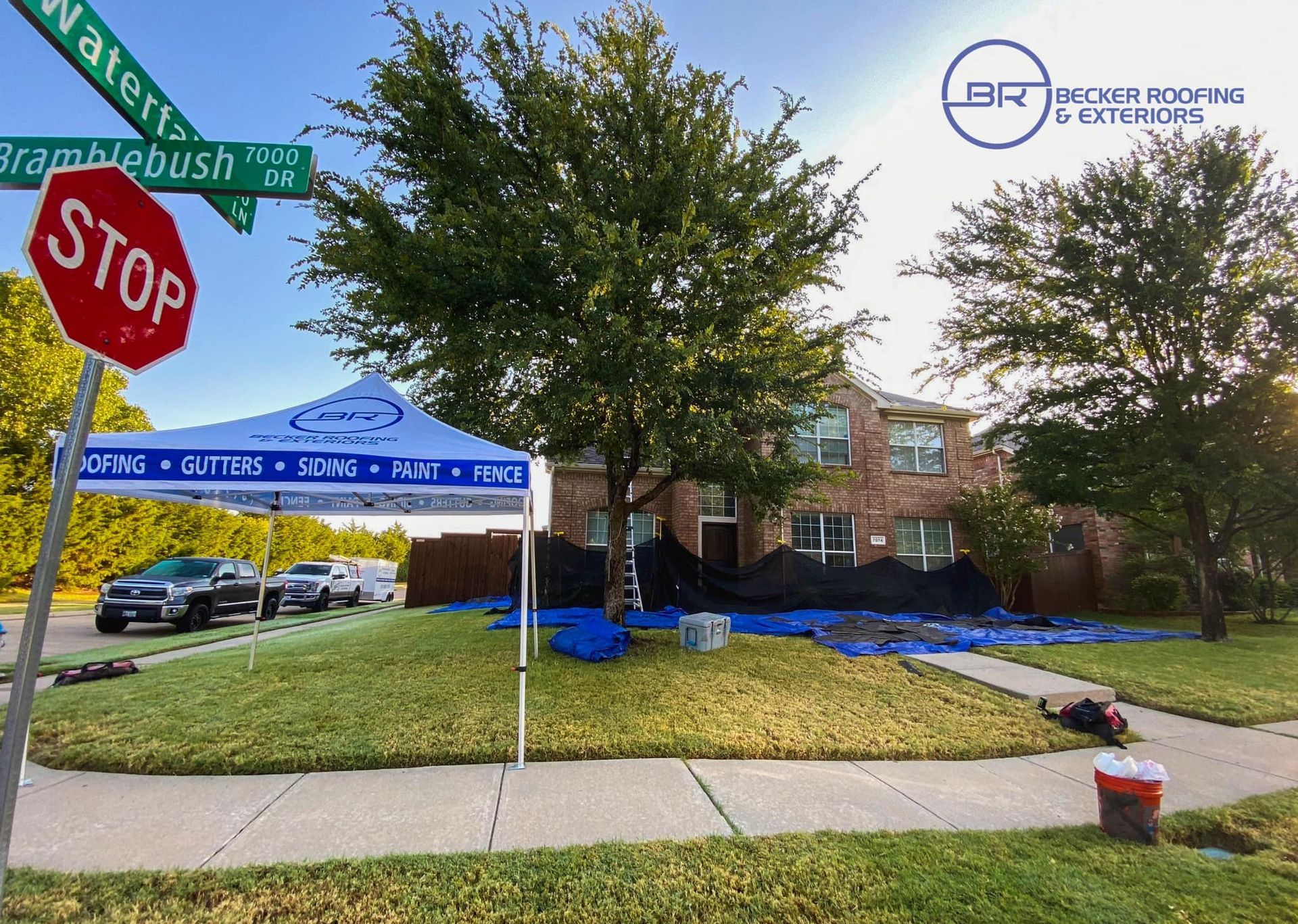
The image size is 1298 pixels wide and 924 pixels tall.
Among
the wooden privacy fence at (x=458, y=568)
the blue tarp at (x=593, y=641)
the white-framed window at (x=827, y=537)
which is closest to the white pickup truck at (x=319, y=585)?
the wooden privacy fence at (x=458, y=568)

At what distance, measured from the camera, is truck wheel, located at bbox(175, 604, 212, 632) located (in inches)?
506

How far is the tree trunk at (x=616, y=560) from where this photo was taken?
922cm

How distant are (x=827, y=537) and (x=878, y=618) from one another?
5.07 m

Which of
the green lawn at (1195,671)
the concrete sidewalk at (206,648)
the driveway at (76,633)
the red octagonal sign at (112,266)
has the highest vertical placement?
A: the red octagonal sign at (112,266)

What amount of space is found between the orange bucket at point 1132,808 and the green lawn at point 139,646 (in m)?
10.8

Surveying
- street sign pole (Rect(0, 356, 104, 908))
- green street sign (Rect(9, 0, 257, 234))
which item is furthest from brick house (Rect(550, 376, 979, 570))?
street sign pole (Rect(0, 356, 104, 908))

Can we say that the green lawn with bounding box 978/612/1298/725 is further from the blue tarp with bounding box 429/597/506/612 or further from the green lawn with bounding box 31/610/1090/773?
the blue tarp with bounding box 429/597/506/612

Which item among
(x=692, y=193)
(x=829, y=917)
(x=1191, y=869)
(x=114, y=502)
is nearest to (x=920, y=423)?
(x=692, y=193)

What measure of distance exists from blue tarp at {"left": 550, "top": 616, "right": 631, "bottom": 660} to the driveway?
24.1 ft

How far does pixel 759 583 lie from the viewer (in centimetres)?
1355

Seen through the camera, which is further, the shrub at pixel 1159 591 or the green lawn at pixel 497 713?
the shrub at pixel 1159 591

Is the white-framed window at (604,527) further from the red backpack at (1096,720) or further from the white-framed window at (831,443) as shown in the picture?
the red backpack at (1096,720)

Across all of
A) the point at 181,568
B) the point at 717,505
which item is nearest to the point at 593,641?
the point at 717,505

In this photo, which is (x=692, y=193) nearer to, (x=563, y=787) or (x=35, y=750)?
(x=563, y=787)
